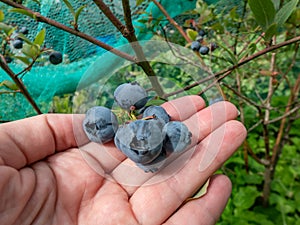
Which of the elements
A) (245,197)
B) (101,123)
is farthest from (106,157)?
(245,197)

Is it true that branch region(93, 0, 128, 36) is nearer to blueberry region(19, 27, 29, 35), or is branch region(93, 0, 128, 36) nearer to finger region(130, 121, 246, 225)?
Answer: finger region(130, 121, 246, 225)

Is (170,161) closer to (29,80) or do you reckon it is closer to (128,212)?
(128,212)

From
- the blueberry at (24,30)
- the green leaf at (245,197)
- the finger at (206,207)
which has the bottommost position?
the green leaf at (245,197)

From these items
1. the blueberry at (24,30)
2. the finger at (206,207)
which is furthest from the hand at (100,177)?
the blueberry at (24,30)

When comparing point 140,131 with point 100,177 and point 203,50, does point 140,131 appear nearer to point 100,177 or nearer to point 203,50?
point 100,177

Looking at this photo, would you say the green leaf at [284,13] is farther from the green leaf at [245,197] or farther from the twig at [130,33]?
the green leaf at [245,197]

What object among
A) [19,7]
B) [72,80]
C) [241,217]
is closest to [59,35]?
[72,80]

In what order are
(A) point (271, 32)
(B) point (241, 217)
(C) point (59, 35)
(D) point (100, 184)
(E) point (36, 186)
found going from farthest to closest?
(B) point (241, 217) < (C) point (59, 35) < (D) point (100, 184) < (E) point (36, 186) < (A) point (271, 32)

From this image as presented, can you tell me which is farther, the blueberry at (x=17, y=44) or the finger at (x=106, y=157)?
the blueberry at (x=17, y=44)
